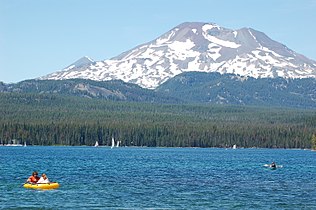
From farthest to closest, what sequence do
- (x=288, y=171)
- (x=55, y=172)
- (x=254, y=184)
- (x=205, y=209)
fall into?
(x=288, y=171) → (x=55, y=172) → (x=254, y=184) → (x=205, y=209)

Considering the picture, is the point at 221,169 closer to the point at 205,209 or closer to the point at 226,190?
the point at 226,190

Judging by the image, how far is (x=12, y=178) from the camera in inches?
3681

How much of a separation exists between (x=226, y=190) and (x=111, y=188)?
11.3 meters

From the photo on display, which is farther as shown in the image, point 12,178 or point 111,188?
point 12,178

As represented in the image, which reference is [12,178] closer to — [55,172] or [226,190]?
[55,172]

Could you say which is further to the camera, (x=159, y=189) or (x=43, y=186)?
(x=159, y=189)

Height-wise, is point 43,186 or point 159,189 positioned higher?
point 43,186

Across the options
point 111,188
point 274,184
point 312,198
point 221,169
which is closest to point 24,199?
point 111,188

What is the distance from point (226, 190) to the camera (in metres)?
82.6

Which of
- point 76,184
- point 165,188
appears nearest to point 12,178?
point 76,184

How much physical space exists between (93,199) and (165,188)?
12.3m

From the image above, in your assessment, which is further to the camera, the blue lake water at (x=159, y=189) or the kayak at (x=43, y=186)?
the kayak at (x=43, y=186)

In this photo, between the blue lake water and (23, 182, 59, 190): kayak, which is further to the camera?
(23, 182, 59, 190): kayak

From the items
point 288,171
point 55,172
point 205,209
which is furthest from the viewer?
point 288,171
